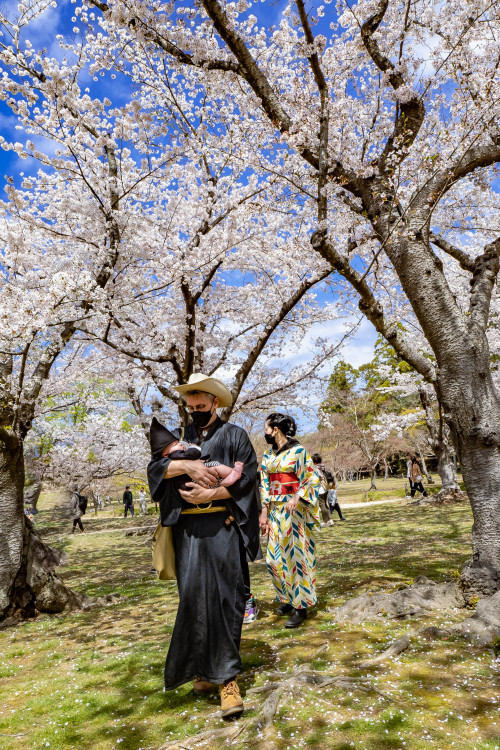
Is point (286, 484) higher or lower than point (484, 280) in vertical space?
lower

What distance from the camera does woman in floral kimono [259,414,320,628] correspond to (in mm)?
4629

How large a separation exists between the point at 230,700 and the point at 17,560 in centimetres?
400

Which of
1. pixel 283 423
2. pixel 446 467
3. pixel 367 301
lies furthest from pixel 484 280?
pixel 446 467

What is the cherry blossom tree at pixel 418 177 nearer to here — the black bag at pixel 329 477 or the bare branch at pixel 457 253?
the bare branch at pixel 457 253

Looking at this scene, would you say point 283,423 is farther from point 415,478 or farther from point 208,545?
point 415,478

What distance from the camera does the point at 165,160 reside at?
7.59 meters

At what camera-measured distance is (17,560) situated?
559 cm

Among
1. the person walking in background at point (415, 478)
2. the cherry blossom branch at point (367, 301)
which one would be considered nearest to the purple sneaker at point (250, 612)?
the cherry blossom branch at point (367, 301)

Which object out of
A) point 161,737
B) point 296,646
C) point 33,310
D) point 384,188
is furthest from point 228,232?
point 161,737

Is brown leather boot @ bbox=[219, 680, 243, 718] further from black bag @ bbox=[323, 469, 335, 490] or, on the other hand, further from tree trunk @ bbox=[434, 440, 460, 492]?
tree trunk @ bbox=[434, 440, 460, 492]

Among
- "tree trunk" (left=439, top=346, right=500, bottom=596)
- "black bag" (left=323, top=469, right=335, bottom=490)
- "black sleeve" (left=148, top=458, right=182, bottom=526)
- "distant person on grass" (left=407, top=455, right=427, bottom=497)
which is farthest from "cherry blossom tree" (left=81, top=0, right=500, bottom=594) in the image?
"distant person on grass" (left=407, top=455, right=427, bottom=497)

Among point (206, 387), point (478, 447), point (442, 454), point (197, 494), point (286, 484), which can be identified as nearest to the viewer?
point (197, 494)

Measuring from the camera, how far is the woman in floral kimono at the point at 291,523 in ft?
15.2

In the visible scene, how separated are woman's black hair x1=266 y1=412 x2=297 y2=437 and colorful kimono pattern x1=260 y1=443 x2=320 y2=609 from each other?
23 centimetres
